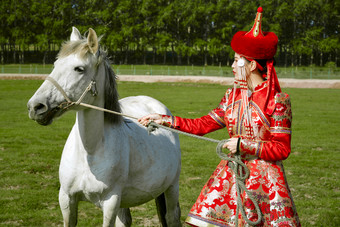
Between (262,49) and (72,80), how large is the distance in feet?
4.82

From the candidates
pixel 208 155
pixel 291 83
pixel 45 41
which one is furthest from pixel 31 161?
pixel 45 41

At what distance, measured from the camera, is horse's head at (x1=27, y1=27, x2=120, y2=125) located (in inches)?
115

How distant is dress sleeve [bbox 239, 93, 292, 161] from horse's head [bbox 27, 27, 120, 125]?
4.29ft

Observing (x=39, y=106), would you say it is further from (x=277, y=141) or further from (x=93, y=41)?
(x=277, y=141)

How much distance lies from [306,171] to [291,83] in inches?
1127

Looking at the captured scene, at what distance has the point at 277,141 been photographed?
2812mm

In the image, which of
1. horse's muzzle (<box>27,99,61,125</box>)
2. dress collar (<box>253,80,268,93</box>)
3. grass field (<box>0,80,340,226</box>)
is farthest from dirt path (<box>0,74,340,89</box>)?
Result: horse's muzzle (<box>27,99,61,125</box>)

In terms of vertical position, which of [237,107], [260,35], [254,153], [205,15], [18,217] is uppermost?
[205,15]

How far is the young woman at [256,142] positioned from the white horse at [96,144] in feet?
2.73

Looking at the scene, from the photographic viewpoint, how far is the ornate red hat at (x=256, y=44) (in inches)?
115

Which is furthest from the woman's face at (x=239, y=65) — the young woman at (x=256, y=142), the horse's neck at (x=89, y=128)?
the horse's neck at (x=89, y=128)

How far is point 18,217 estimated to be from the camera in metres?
5.51

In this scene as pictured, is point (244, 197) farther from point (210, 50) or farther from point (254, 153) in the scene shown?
point (210, 50)

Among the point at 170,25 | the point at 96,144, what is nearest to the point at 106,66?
the point at 96,144
